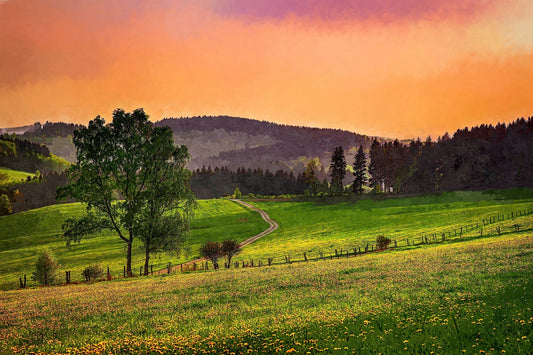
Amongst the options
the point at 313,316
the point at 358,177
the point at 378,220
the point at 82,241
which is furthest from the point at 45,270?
the point at 358,177

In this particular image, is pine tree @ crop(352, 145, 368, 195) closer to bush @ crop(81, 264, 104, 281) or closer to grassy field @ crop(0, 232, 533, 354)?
bush @ crop(81, 264, 104, 281)

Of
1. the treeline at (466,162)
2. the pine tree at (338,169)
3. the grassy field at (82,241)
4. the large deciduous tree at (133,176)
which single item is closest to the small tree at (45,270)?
the grassy field at (82,241)

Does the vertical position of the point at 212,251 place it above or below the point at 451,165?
below

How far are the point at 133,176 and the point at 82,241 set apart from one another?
71.0 metres

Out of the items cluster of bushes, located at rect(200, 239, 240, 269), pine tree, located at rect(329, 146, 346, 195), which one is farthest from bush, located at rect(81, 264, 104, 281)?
pine tree, located at rect(329, 146, 346, 195)

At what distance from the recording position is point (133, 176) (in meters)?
49.4

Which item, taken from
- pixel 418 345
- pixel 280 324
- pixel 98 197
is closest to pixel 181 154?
pixel 98 197

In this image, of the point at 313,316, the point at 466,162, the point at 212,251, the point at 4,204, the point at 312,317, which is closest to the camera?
the point at 312,317

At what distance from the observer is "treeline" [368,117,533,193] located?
13700cm

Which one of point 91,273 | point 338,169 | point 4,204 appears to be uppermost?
point 338,169

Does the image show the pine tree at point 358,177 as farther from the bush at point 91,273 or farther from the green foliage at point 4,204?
the green foliage at point 4,204

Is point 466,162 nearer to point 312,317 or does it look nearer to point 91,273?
point 91,273

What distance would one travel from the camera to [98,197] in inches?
1924

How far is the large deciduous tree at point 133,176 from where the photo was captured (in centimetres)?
4874
